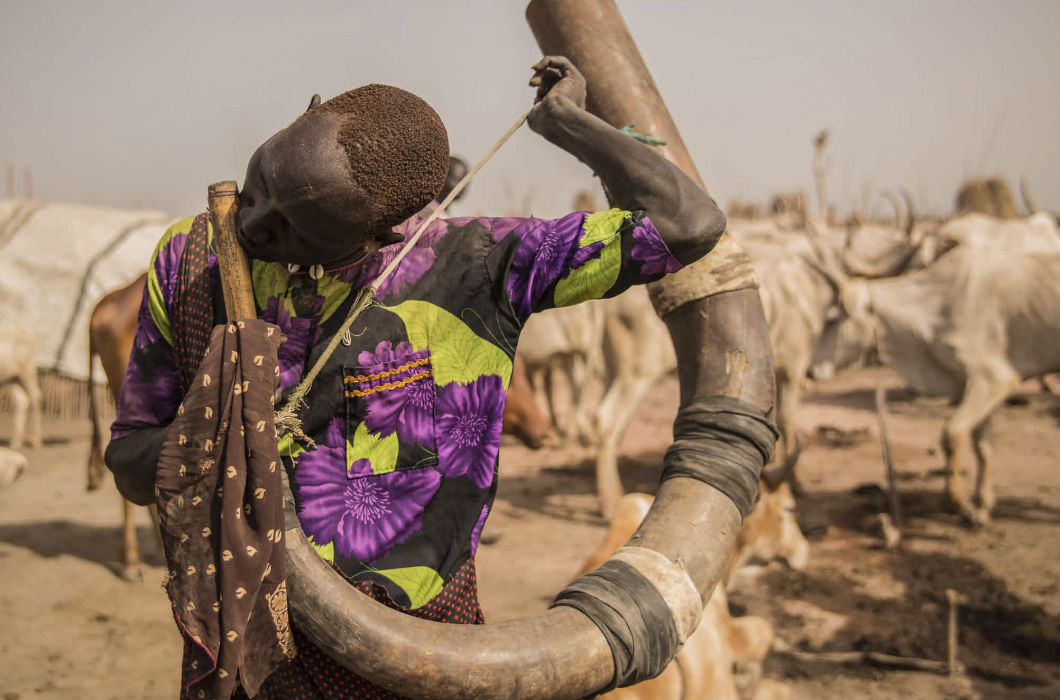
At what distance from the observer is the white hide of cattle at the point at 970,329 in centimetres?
665

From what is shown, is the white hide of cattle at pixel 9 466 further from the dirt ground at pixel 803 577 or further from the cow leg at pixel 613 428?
the cow leg at pixel 613 428

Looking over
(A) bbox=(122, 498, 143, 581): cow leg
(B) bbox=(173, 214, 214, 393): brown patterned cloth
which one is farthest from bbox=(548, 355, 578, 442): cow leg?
(B) bbox=(173, 214, 214, 393): brown patterned cloth

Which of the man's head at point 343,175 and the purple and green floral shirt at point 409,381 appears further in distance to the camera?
the purple and green floral shirt at point 409,381

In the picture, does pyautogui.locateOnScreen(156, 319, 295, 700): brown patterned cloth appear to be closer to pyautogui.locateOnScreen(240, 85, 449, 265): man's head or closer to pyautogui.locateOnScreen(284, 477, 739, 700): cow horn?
pyautogui.locateOnScreen(284, 477, 739, 700): cow horn

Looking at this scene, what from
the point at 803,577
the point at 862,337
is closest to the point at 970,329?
the point at 862,337

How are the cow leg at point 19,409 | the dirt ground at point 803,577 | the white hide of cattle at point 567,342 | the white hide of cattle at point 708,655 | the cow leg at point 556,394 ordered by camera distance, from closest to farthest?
1. the white hide of cattle at point 708,655
2. the dirt ground at point 803,577
3. the cow leg at point 19,409
4. the white hide of cattle at point 567,342
5. the cow leg at point 556,394

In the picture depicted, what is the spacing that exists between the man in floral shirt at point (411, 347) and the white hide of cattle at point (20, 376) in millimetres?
6992

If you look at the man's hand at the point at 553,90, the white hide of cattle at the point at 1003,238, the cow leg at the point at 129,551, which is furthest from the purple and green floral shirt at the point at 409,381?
the white hide of cattle at the point at 1003,238

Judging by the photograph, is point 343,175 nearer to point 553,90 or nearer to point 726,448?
point 553,90

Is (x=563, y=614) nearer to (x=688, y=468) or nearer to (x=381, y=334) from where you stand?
(x=688, y=468)

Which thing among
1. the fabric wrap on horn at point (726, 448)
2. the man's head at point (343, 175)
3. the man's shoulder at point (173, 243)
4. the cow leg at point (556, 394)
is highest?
the man's head at point (343, 175)

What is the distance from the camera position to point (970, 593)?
5.44 meters

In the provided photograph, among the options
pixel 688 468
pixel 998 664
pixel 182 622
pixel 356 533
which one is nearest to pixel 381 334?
pixel 356 533

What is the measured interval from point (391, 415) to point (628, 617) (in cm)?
59
